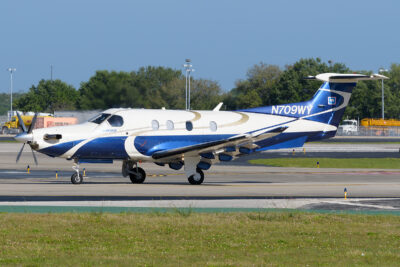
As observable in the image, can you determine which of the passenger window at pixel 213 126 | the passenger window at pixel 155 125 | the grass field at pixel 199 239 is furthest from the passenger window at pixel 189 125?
the grass field at pixel 199 239

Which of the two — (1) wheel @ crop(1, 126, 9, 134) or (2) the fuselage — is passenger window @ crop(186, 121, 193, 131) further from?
(1) wheel @ crop(1, 126, 9, 134)

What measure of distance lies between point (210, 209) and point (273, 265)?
31.1 feet

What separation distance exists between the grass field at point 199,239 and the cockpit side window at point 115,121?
1206 centimetres

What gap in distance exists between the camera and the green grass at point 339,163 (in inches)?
1877

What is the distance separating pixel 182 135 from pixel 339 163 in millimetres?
20367

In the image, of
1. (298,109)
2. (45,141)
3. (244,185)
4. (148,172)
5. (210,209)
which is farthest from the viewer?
(148,172)

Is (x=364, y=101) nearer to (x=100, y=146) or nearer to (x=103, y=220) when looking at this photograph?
(x=100, y=146)

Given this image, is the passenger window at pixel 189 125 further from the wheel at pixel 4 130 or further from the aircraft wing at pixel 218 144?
the wheel at pixel 4 130

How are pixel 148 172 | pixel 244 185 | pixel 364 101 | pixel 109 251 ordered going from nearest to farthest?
1. pixel 109 251
2. pixel 244 185
3. pixel 148 172
4. pixel 364 101

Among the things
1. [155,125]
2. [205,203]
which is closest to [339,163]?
[155,125]

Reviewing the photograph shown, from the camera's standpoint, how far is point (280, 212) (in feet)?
67.2

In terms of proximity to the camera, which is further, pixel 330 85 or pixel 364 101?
pixel 364 101

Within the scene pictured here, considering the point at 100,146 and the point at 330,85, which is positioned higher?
the point at 330,85

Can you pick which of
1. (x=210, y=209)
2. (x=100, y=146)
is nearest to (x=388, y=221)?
(x=210, y=209)
